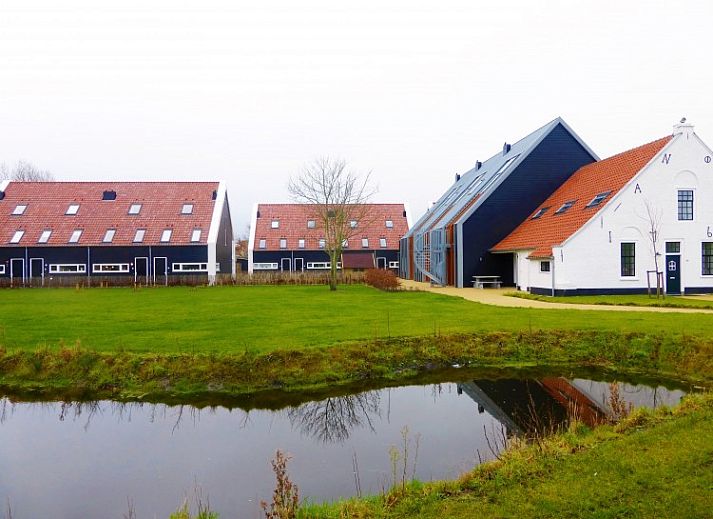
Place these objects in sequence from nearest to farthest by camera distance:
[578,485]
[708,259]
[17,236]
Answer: [578,485]
[708,259]
[17,236]

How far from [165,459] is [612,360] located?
8.83m

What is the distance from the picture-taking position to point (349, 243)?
1702 inches

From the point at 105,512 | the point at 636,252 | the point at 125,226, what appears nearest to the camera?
the point at 105,512

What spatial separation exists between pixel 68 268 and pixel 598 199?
31.3 metres

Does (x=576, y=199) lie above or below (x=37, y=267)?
above

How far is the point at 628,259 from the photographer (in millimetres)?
21891

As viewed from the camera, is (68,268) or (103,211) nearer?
(68,268)

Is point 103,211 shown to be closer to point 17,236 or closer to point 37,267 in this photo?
point 17,236

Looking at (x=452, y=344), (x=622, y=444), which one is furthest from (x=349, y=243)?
(x=622, y=444)

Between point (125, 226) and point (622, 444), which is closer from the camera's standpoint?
point (622, 444)

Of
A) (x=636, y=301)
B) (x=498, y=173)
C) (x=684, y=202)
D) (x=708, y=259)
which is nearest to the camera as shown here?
(x=636, y=301)

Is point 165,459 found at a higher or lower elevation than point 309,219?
lower

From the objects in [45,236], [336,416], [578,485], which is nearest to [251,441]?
[336,416]

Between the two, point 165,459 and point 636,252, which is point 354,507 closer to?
point 165,459
